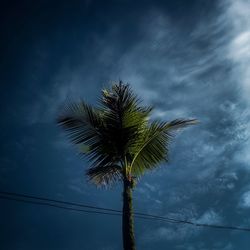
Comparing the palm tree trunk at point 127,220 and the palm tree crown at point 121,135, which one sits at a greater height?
the palm tree crown at point 121,135

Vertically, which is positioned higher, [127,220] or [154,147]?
[154,147]

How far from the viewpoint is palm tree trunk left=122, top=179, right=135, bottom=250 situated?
7150 mm

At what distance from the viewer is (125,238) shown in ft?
23.6

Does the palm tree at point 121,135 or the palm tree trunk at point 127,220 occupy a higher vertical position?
the palm tree at point 121,135

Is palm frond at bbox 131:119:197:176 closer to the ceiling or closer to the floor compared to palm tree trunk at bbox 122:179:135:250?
closer to the ceiling

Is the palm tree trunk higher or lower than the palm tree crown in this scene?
lower

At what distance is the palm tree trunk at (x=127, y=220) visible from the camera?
7.15 meters

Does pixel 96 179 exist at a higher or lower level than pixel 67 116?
lower

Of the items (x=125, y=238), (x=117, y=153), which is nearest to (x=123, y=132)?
(x=117, y=153)

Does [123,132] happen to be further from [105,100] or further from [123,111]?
[105,100]

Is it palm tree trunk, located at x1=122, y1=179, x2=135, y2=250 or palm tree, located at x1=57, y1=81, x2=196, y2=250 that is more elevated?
palm tree, located at x1=57, y1=81, x2=196, y2=250

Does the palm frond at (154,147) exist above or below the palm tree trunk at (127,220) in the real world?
above

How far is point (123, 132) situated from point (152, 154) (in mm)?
1245

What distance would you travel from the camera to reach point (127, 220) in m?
7.45
